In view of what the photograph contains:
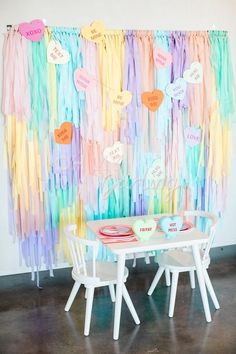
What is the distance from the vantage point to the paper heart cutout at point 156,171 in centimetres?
351

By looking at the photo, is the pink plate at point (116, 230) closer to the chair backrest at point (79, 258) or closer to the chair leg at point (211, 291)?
the chair backrest at point (79, 258)

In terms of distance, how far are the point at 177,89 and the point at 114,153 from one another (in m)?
0.73

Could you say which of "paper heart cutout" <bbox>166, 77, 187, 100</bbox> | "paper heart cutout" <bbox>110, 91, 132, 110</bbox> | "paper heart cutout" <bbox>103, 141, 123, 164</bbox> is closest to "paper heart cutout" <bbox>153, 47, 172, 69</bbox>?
"paper heart cutout" <bbox>166, 77, 187, 100</bbox>

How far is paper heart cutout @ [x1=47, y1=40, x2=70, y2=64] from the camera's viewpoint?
3.11m

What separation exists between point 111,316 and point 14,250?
38.7 inches

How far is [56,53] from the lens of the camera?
3125 millimetres

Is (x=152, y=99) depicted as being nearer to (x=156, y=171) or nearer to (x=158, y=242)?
(x=156, y=171)

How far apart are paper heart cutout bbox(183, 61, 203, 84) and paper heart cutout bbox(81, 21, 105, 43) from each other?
0.75 m

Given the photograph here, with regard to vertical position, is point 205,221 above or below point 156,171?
below

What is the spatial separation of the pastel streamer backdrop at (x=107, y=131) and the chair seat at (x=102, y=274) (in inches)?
21.3

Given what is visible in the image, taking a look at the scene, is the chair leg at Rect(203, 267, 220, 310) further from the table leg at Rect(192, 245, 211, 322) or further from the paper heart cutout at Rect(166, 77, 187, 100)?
the paper heart cutout at Rect(166, 77, 187, 100)

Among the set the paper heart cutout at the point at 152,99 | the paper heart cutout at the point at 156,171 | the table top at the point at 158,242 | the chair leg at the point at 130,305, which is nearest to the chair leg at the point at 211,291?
the table top at the point at 158,242

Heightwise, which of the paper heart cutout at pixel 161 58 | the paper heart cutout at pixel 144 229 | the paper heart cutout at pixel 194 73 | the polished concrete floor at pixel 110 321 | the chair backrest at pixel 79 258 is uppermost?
the paper heart cutout at pixel 161 58

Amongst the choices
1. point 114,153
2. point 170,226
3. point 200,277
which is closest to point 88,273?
point 170,226
